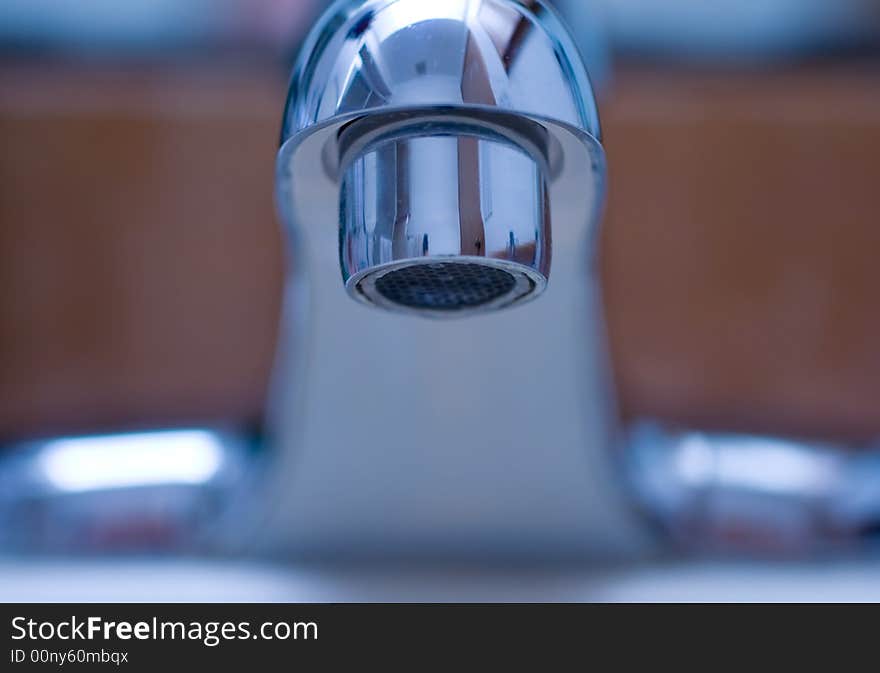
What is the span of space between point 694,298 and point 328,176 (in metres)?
0.51

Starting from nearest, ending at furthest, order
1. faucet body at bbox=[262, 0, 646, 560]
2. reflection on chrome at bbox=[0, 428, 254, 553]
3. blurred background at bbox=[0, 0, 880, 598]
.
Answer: faucet body at bbox=[262, 0, 646, 560] < reflection on chrome at bbox=[0, 428, 254, 553] < blurred background at bbox=[0, 0, 880, 598]

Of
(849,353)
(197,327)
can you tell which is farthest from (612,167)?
(197,327)

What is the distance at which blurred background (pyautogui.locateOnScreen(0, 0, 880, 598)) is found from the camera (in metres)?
0.68

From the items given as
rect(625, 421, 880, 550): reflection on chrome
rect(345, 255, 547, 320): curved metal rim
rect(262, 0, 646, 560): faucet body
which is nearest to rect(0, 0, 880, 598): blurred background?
rect(625, 421, 880, 550): reflection on chrome

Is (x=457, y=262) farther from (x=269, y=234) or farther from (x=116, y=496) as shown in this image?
(x=269, y=234)

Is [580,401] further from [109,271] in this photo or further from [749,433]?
[109,271]

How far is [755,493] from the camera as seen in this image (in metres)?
0.45

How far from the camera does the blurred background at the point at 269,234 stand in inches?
26.8

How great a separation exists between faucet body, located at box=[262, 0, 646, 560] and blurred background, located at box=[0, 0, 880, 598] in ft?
1.03

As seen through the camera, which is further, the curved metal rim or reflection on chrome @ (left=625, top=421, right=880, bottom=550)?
reflection on chrome @ (left=625, top=421, right=880, bottom=550)

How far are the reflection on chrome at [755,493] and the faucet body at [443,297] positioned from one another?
2.0 inches

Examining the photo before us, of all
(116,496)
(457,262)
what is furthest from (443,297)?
(116,496)
